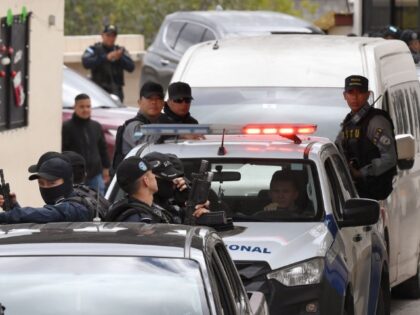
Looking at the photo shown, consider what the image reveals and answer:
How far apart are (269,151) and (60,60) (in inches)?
272

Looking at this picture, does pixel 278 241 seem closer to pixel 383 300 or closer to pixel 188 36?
pixel 383 300

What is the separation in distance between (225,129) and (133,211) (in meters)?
1.64

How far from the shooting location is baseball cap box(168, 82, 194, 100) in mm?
12188

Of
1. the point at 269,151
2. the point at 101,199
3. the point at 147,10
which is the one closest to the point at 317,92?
the point at 269,151

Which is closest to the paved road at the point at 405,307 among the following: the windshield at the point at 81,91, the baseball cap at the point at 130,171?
the baseball cap at the point at 130,171

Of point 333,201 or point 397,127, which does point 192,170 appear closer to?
point 333,201

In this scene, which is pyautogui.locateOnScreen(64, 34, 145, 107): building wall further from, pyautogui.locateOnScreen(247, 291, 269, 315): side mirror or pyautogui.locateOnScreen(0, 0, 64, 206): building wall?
pyautogui.locateOnScreen(247, 291, 269, 315): side mirror

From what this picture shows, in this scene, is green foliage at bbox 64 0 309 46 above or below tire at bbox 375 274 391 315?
below

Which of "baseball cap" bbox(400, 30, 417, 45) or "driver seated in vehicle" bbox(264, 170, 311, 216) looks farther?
"baseball cap" bbox(400, 30, 417, 45)

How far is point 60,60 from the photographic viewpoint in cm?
1694

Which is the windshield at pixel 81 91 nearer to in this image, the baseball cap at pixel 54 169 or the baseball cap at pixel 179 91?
the baseball cap at pixel 179 91

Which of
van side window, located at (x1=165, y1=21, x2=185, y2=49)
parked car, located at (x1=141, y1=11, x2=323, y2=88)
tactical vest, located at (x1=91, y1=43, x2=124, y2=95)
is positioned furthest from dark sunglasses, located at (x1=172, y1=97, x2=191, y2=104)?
van side window, located at (x1=165, y1=21, x2=185, y2=49)

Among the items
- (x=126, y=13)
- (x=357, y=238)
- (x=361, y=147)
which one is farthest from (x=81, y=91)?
(x=126, y=13)

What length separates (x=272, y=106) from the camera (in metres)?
13.0
